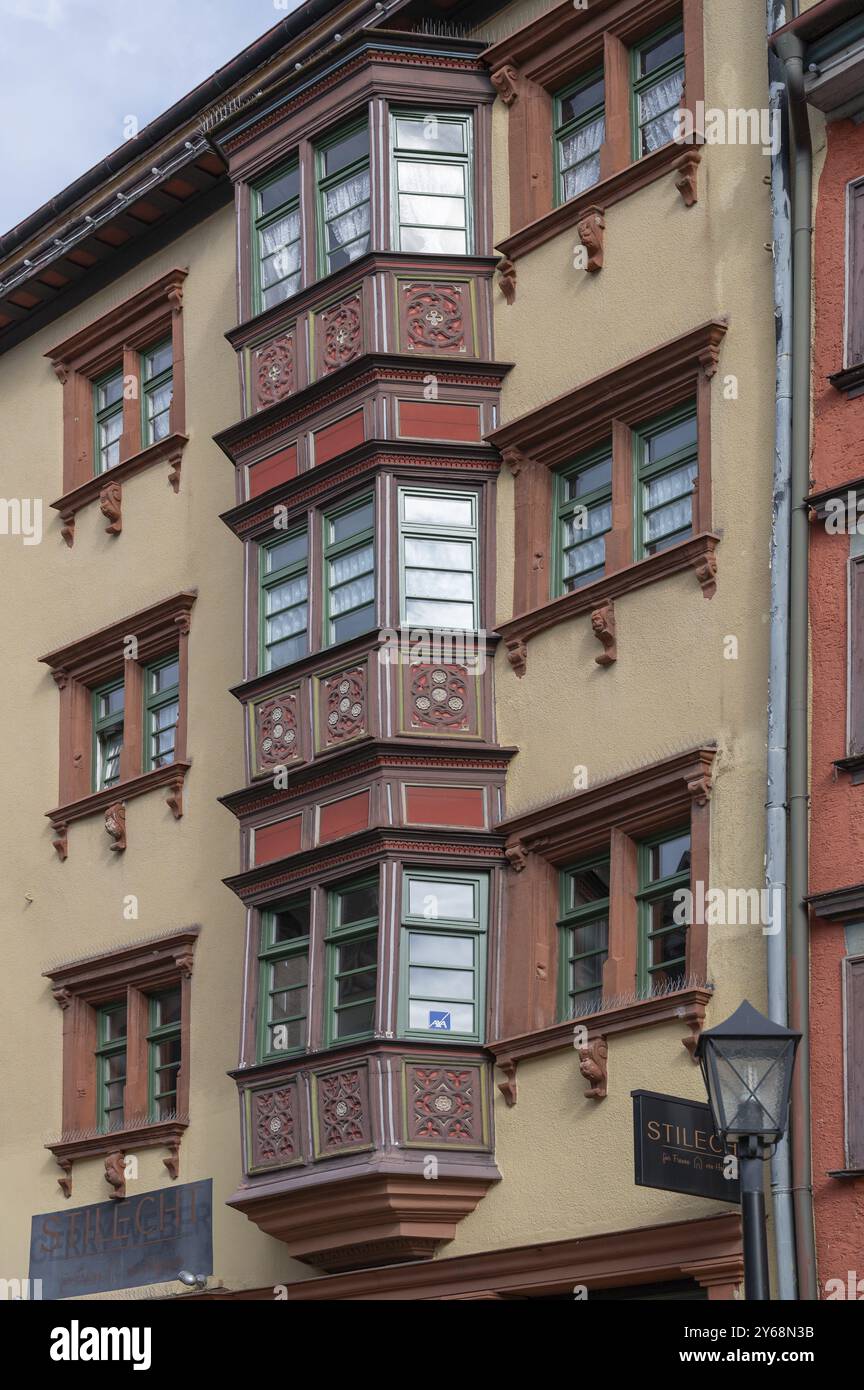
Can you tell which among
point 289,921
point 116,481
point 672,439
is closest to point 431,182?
point 672,439

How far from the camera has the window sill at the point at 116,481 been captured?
2266 centimetres

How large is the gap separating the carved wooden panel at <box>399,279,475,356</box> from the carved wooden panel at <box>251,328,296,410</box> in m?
1.35

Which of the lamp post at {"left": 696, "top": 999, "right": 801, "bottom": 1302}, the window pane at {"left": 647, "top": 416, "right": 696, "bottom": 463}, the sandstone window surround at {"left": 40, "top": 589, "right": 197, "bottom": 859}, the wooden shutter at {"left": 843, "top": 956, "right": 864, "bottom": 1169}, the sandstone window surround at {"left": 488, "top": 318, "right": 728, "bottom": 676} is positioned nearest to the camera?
the lamp post at {"left": 696, "top": 999, "right": 801, "bottom": 1302}

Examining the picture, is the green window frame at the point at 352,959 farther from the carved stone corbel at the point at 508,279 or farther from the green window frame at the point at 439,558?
the carved stone corbel at the point at 508,279

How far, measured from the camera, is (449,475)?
19.2 metres

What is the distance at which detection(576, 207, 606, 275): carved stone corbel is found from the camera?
1867cm

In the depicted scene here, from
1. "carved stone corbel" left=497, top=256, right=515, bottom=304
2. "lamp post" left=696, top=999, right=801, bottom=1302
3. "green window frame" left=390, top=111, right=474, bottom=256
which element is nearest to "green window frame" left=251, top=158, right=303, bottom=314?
"green window frame" left=390, top=111, right=474, bottom=256

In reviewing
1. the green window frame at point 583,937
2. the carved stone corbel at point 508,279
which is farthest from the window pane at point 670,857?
the carved stone corbel at point 508,279

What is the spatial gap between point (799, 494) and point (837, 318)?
1.27 m

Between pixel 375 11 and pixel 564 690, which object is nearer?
pixel 564 690

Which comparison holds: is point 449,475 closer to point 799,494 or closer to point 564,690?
point 564,690

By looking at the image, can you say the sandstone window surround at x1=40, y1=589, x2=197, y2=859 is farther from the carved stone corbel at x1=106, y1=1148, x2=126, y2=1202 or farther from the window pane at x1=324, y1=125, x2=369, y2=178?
the window pane at x1=324, y1=125, x2=369, y2=178

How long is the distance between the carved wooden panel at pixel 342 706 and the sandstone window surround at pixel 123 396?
433cm

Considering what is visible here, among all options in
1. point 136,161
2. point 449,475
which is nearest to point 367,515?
point 449,475
